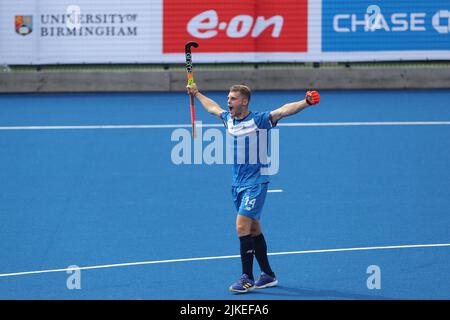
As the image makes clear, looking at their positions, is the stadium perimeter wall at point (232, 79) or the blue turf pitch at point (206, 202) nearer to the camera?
the blue turf pitch at point (206, 202)

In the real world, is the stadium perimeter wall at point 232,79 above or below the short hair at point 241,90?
above

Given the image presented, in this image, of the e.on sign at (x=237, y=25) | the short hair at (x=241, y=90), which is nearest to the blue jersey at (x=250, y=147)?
the short hair at (x=241, y=90)

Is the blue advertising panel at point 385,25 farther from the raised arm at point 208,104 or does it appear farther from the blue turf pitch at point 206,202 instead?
the raised arm at point 208,104

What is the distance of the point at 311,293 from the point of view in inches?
414

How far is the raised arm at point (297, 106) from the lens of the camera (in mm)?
10156

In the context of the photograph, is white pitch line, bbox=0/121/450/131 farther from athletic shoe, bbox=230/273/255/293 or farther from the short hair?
athletic shoe, bbox=230/273/255/293

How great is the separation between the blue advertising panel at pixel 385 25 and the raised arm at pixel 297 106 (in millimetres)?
10224

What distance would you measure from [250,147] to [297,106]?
0.70 metres

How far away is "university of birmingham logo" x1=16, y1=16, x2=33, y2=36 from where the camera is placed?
68.3 ft

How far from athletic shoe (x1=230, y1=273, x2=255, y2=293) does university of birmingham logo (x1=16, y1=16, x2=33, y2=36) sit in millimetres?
11590

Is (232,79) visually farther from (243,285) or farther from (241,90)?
(243,285)

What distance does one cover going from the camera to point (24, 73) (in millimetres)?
21078

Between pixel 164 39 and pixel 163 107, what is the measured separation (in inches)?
69.7

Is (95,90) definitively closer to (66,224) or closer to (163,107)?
(163,107)
